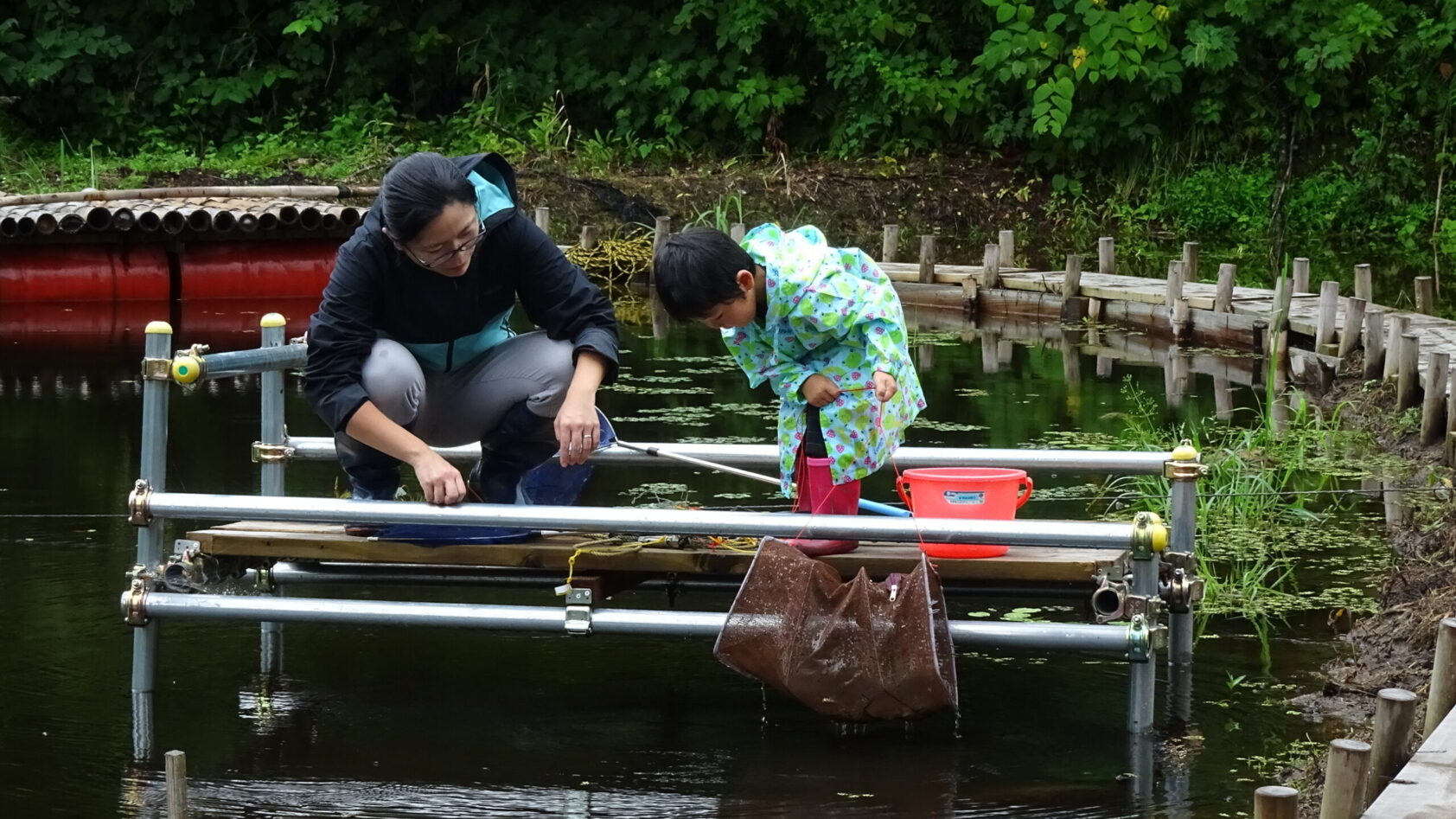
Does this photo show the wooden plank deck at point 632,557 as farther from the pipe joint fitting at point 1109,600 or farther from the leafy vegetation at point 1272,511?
the leafy vegetation at point 1272,511

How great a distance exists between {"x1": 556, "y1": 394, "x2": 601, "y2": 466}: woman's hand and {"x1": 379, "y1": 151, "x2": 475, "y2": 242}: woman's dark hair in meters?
0.53

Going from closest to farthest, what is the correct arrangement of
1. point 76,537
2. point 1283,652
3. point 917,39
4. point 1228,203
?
point 1283,652
point 76,537
point 1228,203
point 917,39

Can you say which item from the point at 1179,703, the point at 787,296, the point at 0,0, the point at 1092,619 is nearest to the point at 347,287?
the point at 787,296

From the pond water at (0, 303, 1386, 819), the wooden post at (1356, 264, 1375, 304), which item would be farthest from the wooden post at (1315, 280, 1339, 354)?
the pond water at (0, 303, 1386, 819)

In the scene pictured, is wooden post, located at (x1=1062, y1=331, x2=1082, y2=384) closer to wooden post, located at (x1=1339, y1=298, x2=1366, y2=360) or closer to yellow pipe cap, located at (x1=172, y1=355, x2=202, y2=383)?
wooden post, located at (x1=1339, y1=298, x2=1366, y2=360)

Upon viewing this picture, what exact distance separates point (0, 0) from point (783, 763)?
20.4m

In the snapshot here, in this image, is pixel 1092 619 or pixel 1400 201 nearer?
pixel 1092 619

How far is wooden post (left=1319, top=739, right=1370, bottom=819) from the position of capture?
2.74m

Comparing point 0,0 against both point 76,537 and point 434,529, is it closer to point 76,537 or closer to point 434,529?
point 76,537

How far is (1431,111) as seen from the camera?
776 inches

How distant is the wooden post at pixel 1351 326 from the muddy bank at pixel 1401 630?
10.4 feet

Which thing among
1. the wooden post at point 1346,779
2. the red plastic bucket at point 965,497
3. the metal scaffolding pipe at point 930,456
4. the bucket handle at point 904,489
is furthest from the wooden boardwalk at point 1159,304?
the wooden post at point 1346,779

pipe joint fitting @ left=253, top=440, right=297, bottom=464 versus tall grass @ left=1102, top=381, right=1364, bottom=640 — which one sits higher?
pipe joint fitting @ left=253, top=440, right=297, bottom=464

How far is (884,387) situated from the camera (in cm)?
401
